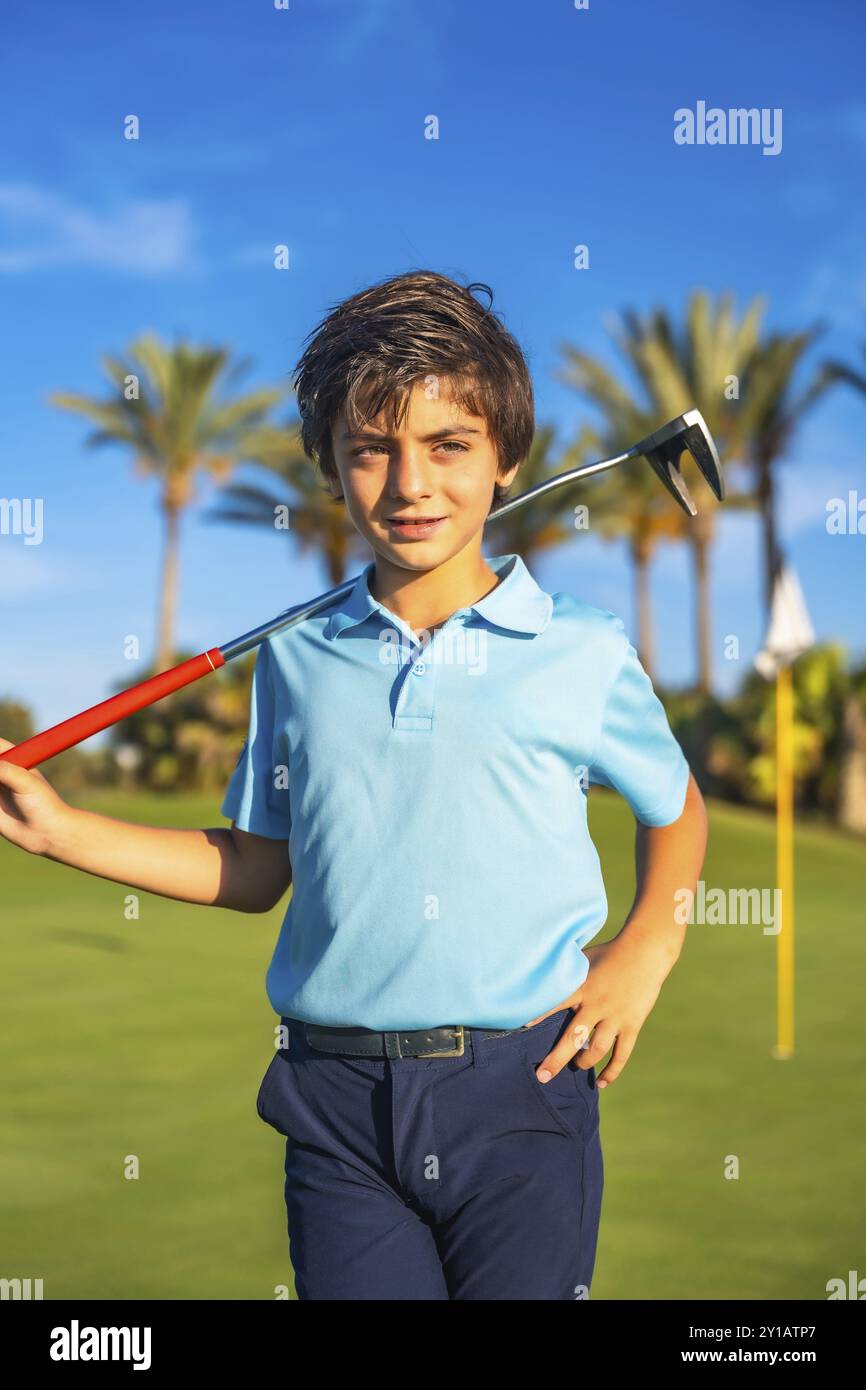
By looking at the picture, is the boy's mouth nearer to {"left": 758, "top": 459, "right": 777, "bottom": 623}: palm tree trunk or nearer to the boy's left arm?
the boy's left arm

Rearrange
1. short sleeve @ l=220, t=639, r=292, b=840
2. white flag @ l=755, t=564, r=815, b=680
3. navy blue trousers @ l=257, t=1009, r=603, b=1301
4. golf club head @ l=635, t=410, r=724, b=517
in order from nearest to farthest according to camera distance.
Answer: navy blue trousers @ l=257, t=1009, r=603, b=1301 → short sleeve @ l=220, t=639, r=292, b=840 → golf club head @ l=635, t=410, r=724, b=517 → white flag @ l=755, t=564, r=815, b=680

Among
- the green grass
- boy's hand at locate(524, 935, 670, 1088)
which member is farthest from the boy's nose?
the green grass

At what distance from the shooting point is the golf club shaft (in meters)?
2.60

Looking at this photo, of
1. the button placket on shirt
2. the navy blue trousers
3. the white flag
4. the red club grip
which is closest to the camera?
the navy blue trousers

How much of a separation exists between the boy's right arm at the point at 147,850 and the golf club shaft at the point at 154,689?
4 cm

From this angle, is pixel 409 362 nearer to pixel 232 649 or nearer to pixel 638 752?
pixel 232 649

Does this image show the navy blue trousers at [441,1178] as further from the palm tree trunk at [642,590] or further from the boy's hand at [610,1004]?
the palm tree trunk at [642,590]

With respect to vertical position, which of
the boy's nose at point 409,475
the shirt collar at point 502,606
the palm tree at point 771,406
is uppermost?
the palm tree at point 771,406

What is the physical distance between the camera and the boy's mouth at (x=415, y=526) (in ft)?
8.34

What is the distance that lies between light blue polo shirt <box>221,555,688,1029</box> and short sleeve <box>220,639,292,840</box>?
0.07m

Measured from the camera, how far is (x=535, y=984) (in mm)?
2449

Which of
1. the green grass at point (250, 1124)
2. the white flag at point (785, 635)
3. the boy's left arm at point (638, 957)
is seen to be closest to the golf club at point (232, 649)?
the boy's left arm at point (638, 957)

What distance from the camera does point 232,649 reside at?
2.68m
